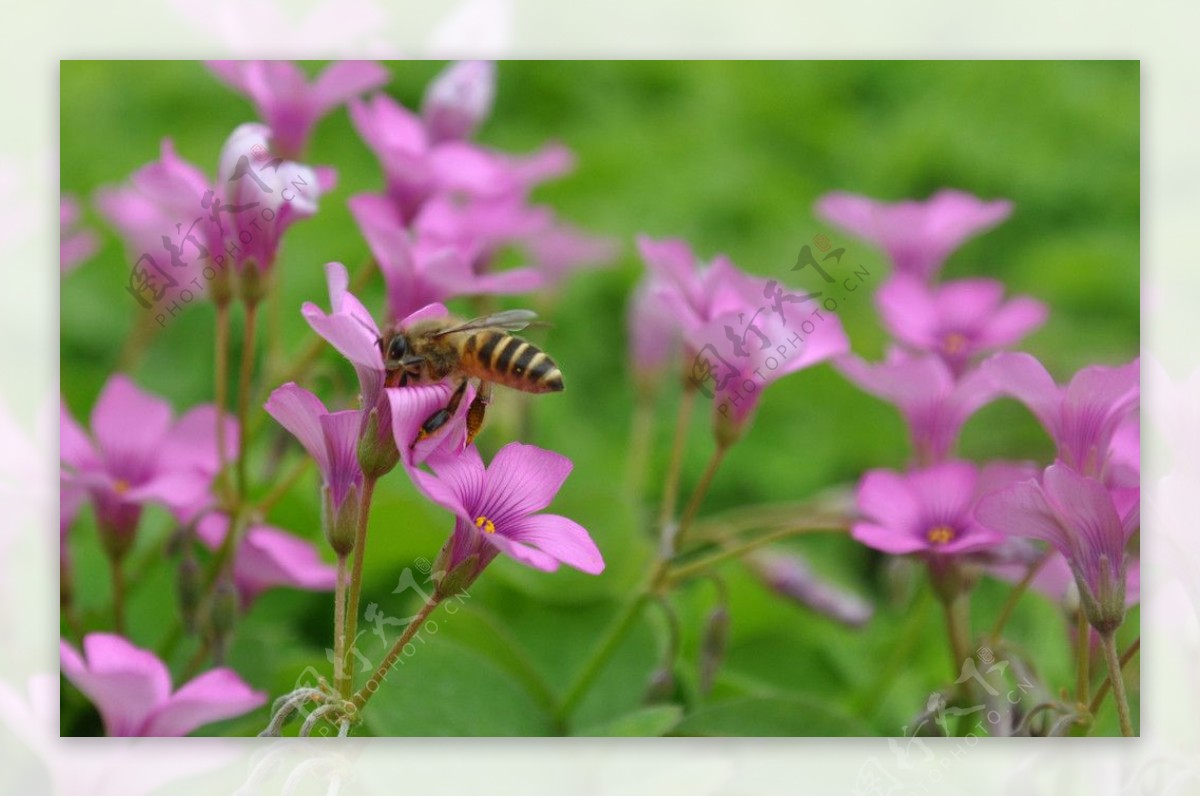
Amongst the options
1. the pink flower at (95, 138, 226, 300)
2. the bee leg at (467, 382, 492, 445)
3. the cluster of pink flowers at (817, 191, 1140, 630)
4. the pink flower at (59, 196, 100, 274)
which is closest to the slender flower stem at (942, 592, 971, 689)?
the cluster of pink flowers at (817, 191, 1140, 630)

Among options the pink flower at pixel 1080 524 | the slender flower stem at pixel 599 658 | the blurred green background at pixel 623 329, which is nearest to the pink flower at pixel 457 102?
the blurred green background at pixel 623 329

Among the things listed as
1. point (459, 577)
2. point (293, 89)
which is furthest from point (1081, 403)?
point (293, 89)

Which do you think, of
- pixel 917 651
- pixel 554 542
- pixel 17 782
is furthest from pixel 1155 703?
pixel 17 782

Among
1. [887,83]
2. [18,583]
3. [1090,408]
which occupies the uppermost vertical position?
[887,83]

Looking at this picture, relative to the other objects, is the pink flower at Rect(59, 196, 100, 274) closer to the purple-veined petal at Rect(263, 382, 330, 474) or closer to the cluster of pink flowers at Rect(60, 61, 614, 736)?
the cluster of pink flowers at Rect(60, 61, 614, 736)

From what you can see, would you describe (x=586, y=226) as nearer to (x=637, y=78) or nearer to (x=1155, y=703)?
(x=637, y=78)
